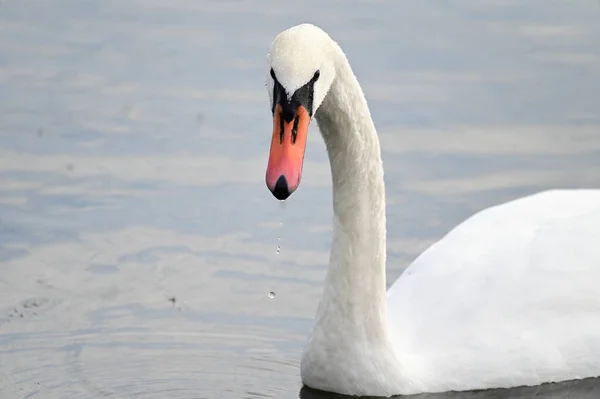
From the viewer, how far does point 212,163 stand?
31.4 ft

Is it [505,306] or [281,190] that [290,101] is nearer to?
[281,190]

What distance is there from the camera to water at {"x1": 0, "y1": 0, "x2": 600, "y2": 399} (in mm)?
7215

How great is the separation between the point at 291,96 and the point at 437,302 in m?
1.76

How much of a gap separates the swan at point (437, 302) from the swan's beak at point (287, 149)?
1.77 ft

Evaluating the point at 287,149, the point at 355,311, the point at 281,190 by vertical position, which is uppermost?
the point at 287,149

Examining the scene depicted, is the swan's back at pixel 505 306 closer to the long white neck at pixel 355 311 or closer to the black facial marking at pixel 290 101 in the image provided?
the long white neck at pixel 355 311

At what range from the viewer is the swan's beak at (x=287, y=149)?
17.8 feet

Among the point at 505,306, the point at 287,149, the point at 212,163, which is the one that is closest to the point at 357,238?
the point at 505,306

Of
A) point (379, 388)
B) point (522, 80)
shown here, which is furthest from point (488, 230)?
point (522, 80)

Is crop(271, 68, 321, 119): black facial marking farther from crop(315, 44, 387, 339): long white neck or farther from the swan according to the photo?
crop(315, 44, 387, 339): long white neck

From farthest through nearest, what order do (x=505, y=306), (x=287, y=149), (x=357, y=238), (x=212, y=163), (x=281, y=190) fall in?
(x=212, y=163)
(x=505, y=306)
(x=357, y=238)
(x=287, y=149)
(x=281, y=190)

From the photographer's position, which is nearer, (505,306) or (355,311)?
(355,311)

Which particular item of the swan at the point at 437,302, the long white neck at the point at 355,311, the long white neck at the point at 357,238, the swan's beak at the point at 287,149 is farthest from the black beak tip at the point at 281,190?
the long white neck at the point at 355,311

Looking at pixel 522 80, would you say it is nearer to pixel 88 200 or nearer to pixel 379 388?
pixel 88 200
